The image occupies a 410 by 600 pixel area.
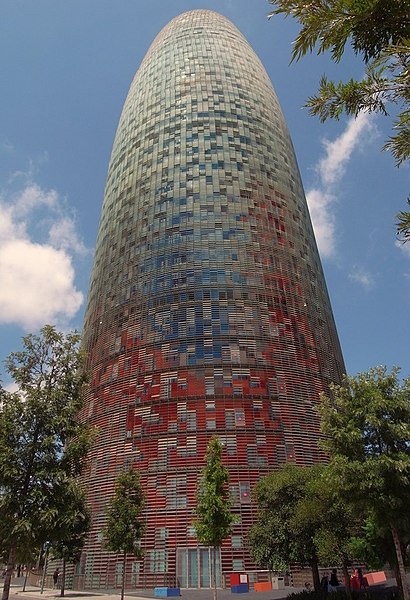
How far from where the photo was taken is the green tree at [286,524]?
28.4 m

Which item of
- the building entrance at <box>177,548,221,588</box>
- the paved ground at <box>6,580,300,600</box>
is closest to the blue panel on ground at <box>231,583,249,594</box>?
the paved ground at <box>6,580,300,600</box>

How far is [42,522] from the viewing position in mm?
19547

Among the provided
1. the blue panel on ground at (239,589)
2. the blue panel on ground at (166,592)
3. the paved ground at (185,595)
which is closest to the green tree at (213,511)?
the paved ground at (185,595)

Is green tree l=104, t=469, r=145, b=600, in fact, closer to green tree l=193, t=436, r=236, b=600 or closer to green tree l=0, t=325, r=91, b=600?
green tree l=193, t=436, r=236, b=600

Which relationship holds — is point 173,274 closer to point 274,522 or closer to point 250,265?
point 250,265

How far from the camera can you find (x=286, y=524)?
Answer: 30078mm

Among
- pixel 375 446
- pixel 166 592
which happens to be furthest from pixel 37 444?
pixel 166 592

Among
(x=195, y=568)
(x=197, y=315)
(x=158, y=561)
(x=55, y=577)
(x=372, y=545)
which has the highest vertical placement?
(x=197, y=315)

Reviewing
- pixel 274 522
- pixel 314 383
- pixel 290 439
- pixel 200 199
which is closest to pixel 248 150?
pixel 200 199

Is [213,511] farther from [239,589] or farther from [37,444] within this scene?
[239,589]

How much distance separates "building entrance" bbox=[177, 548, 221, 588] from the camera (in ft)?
141

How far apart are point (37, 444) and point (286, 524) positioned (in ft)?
58.7

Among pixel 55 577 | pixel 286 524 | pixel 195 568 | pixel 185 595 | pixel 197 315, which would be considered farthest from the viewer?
pixel 197 315

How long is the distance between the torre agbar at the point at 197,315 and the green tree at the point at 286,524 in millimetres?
14111
